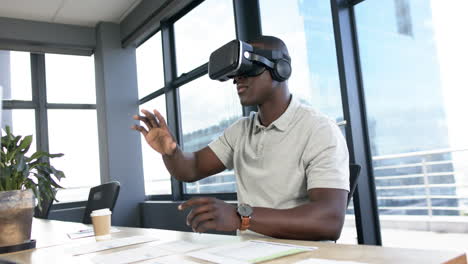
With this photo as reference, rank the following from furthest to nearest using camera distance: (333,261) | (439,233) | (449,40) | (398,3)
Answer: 1. (439,233)
2. (398,3)
3. (449,40)
4. (333,261)

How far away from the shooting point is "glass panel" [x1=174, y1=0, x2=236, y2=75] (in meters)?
3.47

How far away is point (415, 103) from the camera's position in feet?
7.00

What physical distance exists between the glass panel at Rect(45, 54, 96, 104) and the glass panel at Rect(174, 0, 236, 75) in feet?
4.97

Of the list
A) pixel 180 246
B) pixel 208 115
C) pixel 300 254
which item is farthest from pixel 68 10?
pixel 300 254

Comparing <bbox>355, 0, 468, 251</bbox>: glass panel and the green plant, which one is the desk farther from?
<bbox>355, 0, 468, 251</bbox>: glass panel

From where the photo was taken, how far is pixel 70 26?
15.7 ft

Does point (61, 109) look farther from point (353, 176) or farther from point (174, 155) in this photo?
point (353, 176)

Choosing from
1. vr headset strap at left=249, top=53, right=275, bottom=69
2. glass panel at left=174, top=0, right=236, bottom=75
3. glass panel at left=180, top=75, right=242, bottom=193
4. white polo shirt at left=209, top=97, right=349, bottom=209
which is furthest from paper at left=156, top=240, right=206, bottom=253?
glass panel at left=174, top=0, right=236, bottom=75

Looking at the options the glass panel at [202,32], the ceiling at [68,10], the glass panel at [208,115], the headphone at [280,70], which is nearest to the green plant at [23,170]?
the headphone at [280,70]

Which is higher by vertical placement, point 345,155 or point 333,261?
point 345,155

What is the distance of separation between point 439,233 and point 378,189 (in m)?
0.94

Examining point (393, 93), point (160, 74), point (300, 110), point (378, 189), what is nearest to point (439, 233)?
point (378, 189)

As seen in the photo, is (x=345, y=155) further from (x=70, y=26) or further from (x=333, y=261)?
(x=70, y=26)

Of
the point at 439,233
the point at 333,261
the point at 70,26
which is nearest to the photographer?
the point at 333,261
